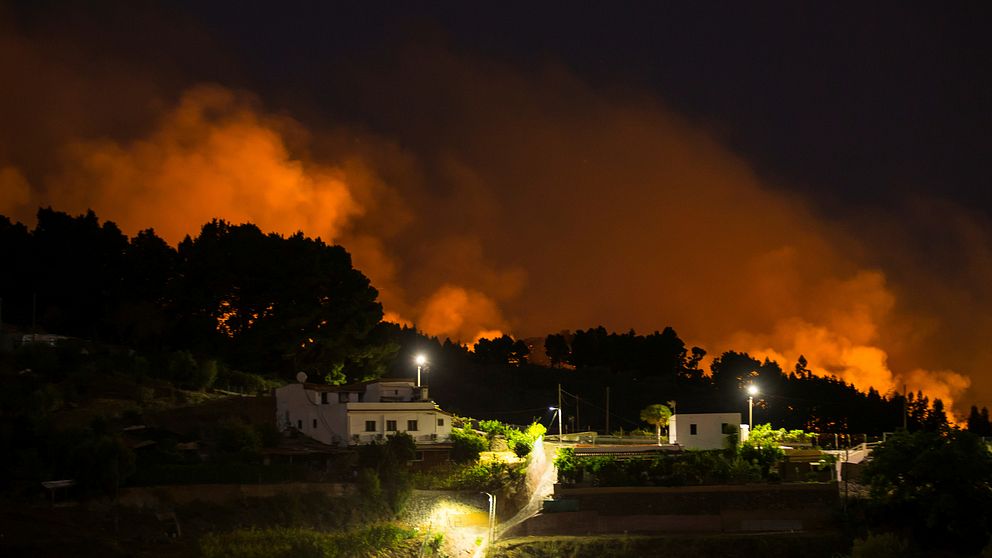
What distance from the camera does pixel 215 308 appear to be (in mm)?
62125

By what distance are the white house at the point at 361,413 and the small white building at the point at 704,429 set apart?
35.3 feet

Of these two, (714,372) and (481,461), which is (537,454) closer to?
(481,461)

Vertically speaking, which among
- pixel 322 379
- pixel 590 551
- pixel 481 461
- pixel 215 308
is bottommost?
pixel 590 551

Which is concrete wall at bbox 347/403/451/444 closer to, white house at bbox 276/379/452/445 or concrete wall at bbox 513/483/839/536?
white house at bbox 276/379/452/445

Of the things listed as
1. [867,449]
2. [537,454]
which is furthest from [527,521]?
[867,449]

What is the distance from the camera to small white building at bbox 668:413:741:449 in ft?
163

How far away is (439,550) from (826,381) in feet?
180

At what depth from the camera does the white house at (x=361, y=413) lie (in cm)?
4653

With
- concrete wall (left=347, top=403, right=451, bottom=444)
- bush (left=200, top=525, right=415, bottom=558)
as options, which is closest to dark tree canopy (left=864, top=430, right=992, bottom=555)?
concrete wall (left=347, top=403, right=451, bottom=444)

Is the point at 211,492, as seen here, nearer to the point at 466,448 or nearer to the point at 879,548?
the point at 466,448

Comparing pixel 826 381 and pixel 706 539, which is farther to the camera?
pixel 826 381

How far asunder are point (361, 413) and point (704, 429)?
15.6m

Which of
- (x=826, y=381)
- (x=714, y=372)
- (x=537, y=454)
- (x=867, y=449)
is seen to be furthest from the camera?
(x=714, y=372)

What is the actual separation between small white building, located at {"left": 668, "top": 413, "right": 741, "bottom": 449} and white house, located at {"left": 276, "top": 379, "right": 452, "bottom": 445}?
1076 cm
